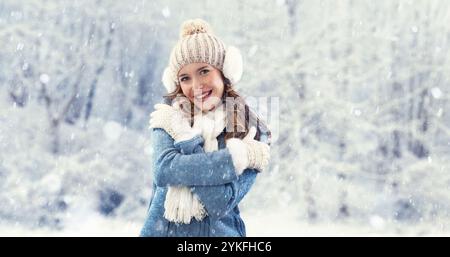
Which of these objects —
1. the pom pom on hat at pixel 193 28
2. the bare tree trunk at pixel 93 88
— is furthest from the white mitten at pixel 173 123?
the bare tree trunk at pixel 93 88

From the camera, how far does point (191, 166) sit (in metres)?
1.34

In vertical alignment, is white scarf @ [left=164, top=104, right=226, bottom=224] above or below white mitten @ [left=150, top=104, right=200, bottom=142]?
below

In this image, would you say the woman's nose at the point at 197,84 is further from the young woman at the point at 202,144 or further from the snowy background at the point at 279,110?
the snowy background at the point at 279,110

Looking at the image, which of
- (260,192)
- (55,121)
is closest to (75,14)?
(55,121)

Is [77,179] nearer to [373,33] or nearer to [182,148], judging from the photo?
[373,33]

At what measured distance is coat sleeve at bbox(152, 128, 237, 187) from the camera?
4.39 feet

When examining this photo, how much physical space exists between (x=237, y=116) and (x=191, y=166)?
8.6 inches

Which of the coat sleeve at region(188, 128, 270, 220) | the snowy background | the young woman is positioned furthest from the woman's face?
the snowy background

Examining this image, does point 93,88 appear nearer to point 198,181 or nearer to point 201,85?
point 201,85

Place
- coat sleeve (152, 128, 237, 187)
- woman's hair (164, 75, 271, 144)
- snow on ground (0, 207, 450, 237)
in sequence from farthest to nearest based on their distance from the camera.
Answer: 1. snow on ground (0, 207, 450, 237)
2. woman's hair (164, 75, 271, 144)
3. coat sleeve (152, 128, 237, 187)

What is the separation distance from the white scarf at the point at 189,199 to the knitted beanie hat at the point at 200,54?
0.17 metres

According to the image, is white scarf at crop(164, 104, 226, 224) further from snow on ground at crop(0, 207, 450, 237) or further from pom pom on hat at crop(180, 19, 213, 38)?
snow on ground at crop(0, 207, 450, 237)

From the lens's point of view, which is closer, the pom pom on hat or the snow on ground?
the pom pom on hat
